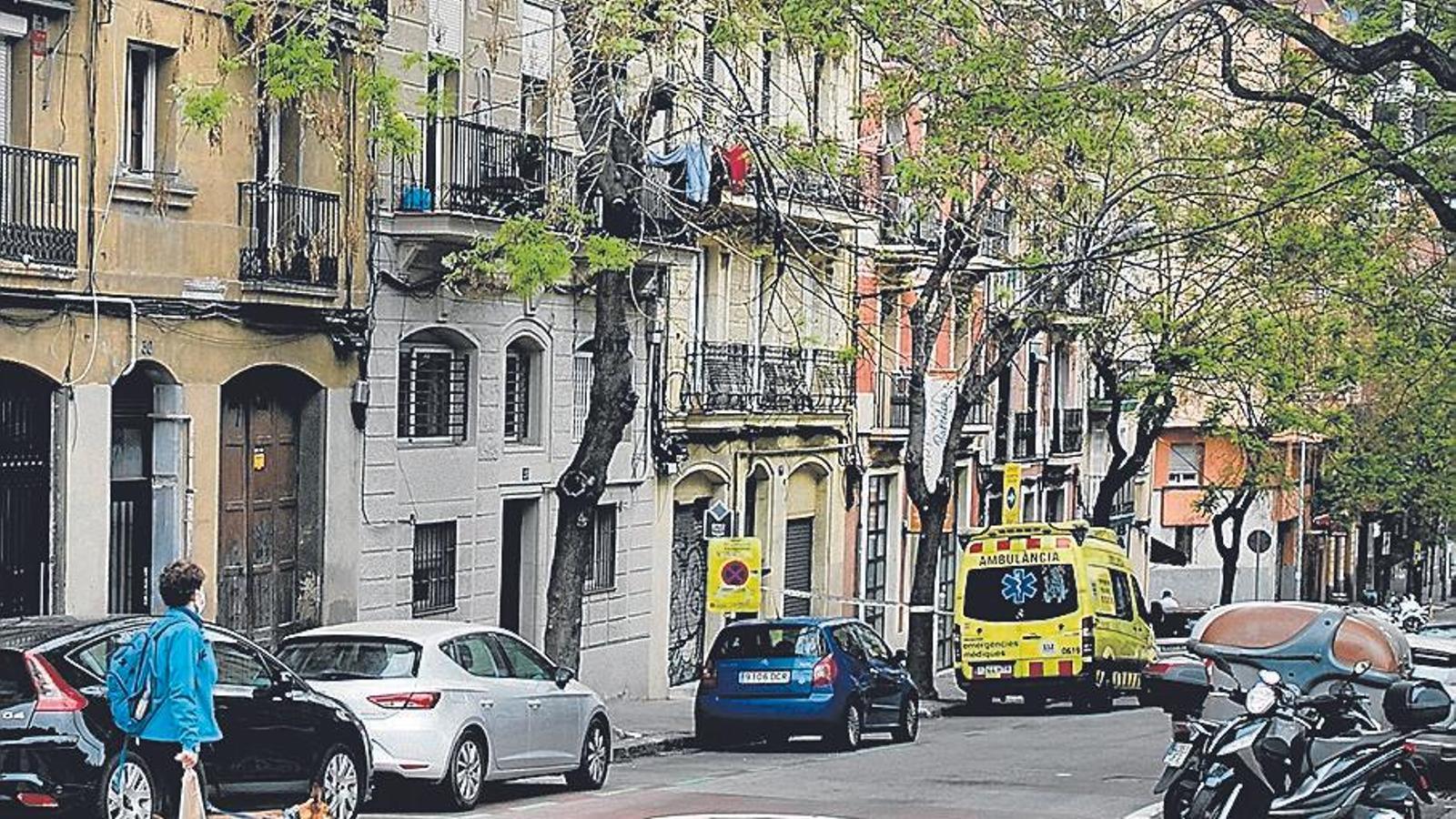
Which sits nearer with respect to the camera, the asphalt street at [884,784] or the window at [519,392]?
the asphalt street at [884,784]

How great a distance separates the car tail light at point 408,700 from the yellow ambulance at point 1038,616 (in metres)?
17.1

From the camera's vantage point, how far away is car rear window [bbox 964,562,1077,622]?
113ft

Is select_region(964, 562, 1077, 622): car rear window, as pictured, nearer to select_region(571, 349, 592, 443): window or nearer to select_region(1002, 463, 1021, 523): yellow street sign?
select_region(571, 349, 592, 443): window

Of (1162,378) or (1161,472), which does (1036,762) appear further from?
(1161,472)

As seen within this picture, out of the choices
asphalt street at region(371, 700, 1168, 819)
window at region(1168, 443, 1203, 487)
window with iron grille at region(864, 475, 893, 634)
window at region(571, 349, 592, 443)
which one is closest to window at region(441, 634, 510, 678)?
asphalt street at region(371, 700, 1168, 819)

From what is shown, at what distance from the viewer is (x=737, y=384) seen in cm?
3838

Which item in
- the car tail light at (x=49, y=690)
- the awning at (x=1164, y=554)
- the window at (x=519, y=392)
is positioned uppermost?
the window at (x=519, y=392)

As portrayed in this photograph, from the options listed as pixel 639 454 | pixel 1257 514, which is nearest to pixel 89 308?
pixel 639 454

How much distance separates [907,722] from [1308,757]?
16.8 m

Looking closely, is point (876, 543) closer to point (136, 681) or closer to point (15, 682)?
point (15, 682)

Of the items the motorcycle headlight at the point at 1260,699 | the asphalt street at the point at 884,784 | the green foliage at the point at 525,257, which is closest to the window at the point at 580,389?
the asphalt street at the point at 884,784

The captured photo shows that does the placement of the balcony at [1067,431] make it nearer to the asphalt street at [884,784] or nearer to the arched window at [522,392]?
the asphalt street at [884,784]

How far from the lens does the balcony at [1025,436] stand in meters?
53.2

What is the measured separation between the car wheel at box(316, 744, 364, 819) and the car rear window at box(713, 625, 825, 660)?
10775 mm
